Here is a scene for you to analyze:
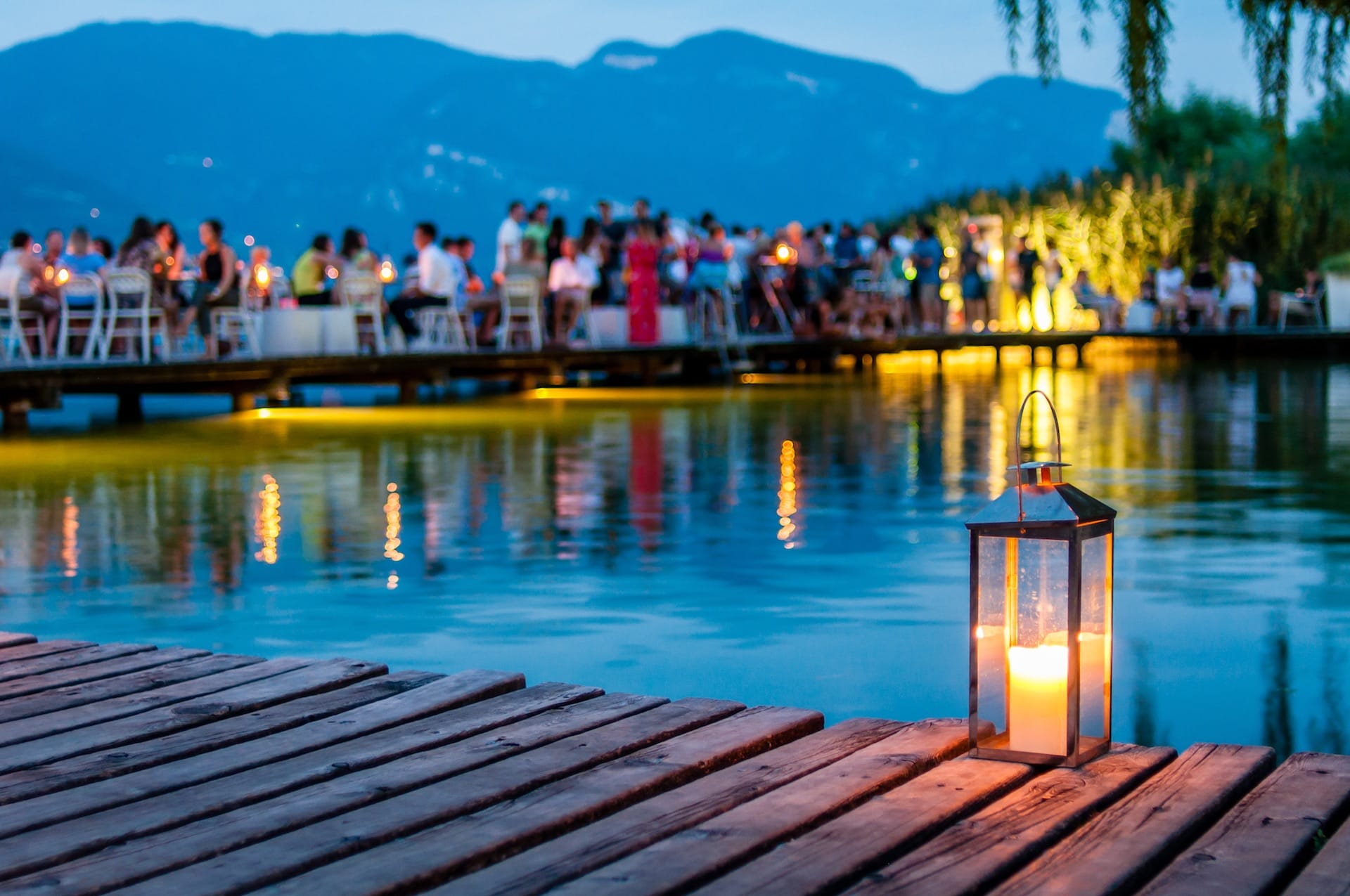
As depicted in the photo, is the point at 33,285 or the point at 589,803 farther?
the point at 33,285

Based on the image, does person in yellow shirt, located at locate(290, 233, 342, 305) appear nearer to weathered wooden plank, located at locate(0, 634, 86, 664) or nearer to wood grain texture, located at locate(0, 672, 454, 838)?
weathered wooden plank, located at locate(0, 634, 86, 664)

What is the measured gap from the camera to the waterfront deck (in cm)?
1332

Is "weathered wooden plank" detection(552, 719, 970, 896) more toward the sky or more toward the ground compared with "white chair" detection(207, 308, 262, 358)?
more toward the ground

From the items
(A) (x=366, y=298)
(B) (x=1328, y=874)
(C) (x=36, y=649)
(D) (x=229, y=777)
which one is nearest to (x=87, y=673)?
(C) (x=36, y=649)

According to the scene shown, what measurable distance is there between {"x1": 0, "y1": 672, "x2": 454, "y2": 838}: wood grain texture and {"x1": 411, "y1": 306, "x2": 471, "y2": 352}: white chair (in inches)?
588

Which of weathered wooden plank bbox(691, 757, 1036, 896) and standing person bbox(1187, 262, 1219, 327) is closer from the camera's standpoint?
weathered wooden plank bbox(691, 757, 1036, 896)

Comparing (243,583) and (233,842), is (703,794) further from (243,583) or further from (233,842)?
(243,583)

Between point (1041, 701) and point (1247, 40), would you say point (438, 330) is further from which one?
point (1041, 701)

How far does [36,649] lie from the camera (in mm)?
3936

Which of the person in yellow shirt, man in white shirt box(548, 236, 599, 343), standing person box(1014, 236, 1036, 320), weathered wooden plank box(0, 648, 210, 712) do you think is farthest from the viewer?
standing person box(1014, 236, 1036, 320)

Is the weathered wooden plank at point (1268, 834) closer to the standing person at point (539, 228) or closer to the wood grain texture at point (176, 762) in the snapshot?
the wood grain texture at point (176, 762)

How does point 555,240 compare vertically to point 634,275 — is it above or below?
above

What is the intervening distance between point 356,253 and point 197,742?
48.7ft

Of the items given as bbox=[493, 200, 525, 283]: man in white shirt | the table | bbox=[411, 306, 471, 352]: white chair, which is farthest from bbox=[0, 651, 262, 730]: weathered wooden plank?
bbox=[493, 200, 525, 283]: man in white shirt
